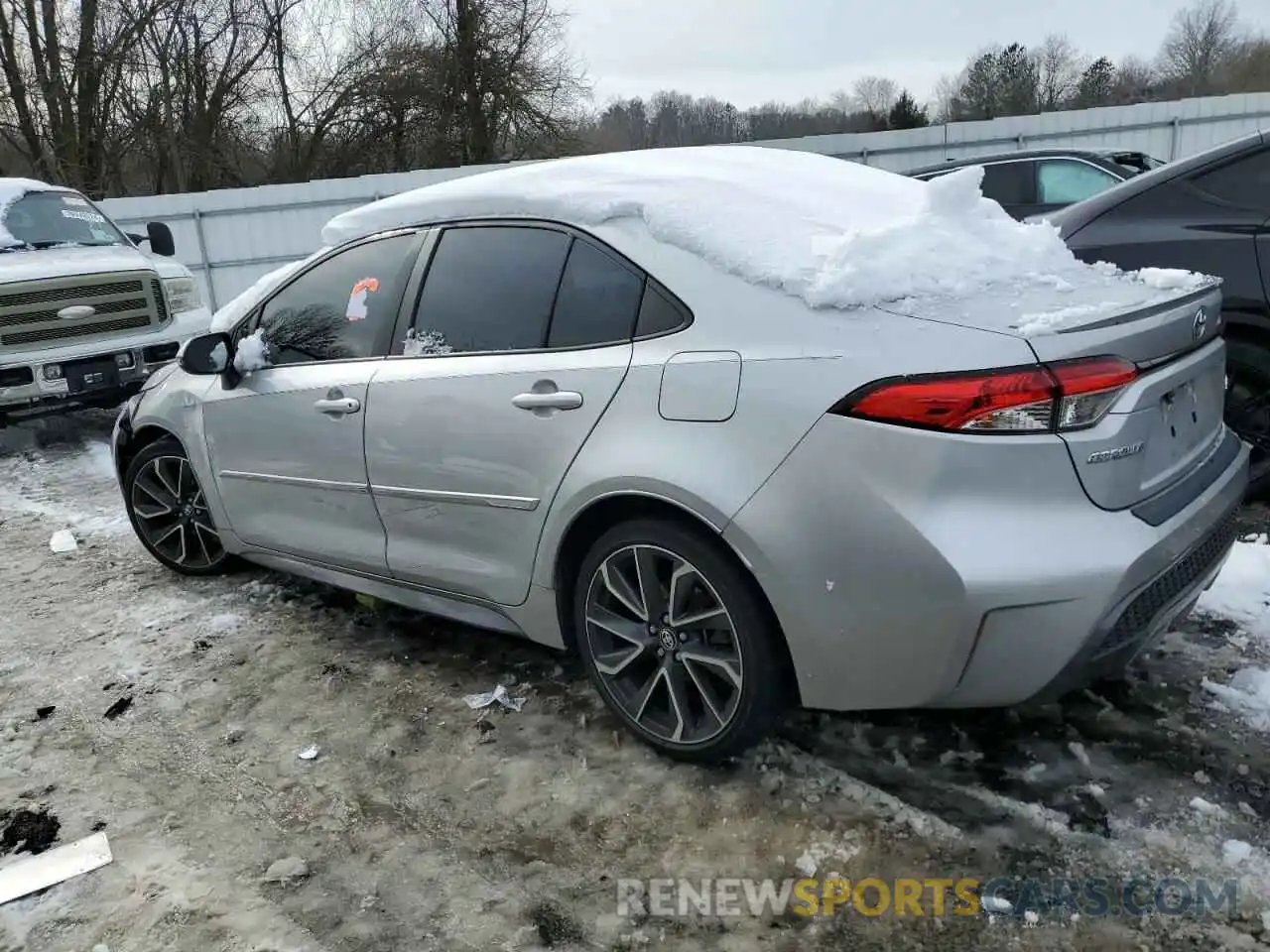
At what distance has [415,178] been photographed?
14484 mm

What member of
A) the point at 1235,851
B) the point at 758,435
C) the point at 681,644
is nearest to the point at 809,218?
the point at 758,435

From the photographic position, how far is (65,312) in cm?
753

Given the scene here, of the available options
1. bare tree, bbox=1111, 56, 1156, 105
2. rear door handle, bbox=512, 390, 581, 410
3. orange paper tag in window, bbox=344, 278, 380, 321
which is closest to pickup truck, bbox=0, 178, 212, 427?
orange paper tag in window, bbox=344, 278, 380, 321

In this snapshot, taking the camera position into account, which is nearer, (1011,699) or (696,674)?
(1011,699)

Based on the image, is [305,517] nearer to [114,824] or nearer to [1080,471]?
[114,824]

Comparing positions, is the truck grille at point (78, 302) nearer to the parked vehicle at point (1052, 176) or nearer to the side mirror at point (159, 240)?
the side mirror at point (159, 240)

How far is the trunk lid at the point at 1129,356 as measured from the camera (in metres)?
2.23

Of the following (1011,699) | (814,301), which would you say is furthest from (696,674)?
(814,301)

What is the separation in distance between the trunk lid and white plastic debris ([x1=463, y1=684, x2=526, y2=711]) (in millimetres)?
1815

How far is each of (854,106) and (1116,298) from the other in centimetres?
5343

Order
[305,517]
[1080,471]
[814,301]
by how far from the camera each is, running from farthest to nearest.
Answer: [305,517] → [814,301] → [1080,471]

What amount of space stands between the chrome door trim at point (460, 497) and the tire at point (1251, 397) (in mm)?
3161

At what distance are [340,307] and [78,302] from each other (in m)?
5.21

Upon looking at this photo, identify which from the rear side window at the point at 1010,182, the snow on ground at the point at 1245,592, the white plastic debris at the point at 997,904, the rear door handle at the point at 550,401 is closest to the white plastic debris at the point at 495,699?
the rear door handle at the point at 550,401
